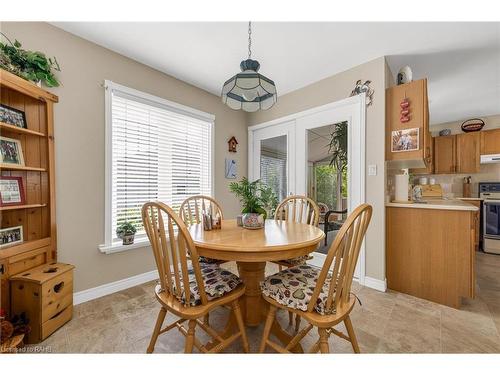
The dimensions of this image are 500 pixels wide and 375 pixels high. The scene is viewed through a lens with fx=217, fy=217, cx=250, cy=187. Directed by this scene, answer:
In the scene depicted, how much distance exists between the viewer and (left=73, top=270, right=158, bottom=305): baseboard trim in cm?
194

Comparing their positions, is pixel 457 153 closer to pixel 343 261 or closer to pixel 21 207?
pixel 343 261

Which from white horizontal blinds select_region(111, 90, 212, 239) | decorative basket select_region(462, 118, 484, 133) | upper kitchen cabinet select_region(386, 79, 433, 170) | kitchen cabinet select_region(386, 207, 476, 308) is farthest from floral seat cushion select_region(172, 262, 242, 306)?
decorative basket select_region(462, 118, 484, 133)

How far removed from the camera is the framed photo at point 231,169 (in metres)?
3.31

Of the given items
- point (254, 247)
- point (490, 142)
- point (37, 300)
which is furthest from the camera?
point (490, 142)

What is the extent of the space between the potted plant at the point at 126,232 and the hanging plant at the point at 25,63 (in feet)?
4.41

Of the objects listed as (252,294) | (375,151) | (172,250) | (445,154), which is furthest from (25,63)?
(445,154)

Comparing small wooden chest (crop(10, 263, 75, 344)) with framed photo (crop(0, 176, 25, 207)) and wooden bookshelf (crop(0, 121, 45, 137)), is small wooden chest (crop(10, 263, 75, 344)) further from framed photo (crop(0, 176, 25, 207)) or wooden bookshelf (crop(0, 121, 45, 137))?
wooden bookshelf (crop(0, 121, 45, 137))

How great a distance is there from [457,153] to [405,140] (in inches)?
118

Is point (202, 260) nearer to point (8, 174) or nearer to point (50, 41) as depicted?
point (8, 174)

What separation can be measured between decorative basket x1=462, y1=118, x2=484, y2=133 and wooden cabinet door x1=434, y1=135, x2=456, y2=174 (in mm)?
219

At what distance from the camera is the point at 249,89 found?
4.96ft

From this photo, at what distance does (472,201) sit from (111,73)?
5.71m

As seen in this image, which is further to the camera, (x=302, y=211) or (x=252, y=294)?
(x=302, y=211)

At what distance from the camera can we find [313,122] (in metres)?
2.85
